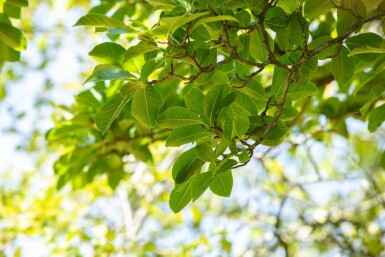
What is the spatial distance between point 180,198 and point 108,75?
1.03 feet

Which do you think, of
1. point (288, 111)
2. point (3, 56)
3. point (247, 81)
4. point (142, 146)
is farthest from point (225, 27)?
point (142, 146)

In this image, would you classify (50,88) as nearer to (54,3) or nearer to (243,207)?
(54,3)

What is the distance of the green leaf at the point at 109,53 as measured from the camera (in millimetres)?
1037

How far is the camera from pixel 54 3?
13.0 ft

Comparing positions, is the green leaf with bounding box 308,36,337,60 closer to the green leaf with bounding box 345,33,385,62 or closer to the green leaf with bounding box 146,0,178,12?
the green leaf with bounding box 345,33,385,62

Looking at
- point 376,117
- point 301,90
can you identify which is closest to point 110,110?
point 301,90

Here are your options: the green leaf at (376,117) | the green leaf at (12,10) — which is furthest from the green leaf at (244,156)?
the green leaf at (12,10)

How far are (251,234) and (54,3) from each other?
7.42 feet

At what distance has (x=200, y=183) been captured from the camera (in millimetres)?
1062

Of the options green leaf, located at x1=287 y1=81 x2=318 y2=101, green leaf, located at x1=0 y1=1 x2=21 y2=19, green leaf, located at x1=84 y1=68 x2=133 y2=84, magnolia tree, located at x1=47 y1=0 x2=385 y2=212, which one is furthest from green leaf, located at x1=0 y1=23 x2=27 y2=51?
green leaf, located at x1=287 y1=81 x2=318 y2=101

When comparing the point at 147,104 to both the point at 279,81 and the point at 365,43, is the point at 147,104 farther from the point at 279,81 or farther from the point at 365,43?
the point at 365,43

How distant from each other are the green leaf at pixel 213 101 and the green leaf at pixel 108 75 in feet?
0.52

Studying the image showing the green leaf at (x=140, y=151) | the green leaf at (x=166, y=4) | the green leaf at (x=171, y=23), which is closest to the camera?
the green leaf at (x=171, y=23)

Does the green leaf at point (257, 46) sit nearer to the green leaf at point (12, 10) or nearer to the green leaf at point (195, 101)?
the green leaf at point (195, 101)
